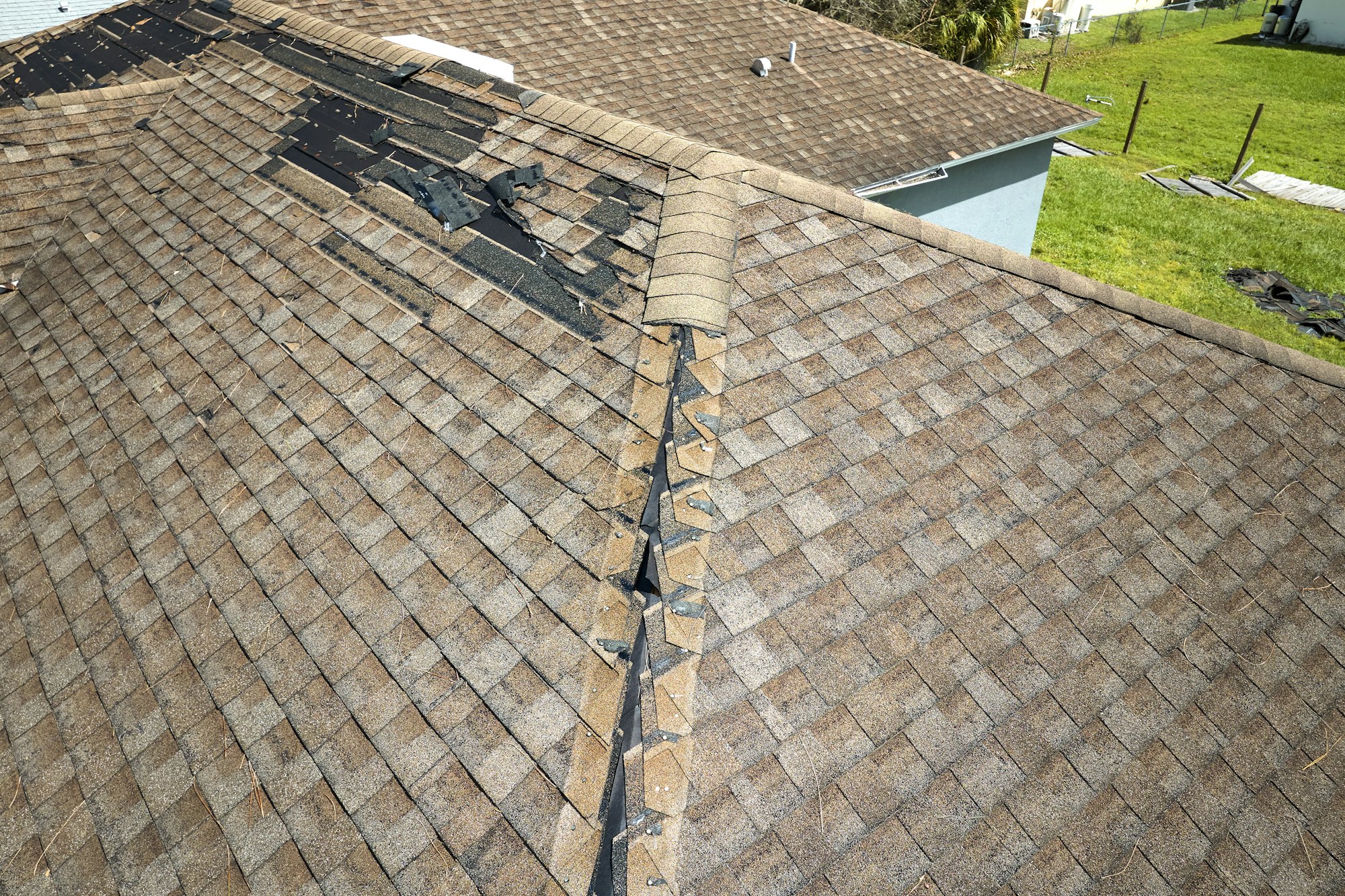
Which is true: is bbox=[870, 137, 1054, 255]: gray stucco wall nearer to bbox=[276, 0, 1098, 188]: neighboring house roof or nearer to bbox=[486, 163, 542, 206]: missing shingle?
bbox=[276, 0, 1098, 188]: neighboring house roof

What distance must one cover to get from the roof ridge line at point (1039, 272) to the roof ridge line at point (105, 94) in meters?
8.05

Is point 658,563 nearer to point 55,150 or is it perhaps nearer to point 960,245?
point 960,245

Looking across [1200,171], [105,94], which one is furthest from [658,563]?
[1200,171]

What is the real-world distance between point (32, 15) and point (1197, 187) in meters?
29.4

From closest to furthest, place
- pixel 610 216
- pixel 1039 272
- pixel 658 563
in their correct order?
pixel 658 563, pixel 610 216, pixel 1039 272

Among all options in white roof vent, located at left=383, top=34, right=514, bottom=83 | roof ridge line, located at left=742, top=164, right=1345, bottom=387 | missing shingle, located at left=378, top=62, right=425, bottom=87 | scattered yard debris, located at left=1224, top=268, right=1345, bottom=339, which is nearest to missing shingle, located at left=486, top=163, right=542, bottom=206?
roof ridge line, located at left=742, top=164, right=1345, bottom=387

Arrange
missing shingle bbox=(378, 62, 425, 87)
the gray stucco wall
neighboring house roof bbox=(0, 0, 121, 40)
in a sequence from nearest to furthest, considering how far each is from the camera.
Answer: missing shingle bbox=(378, 62, 425, 87)
the gray stucco wall
neighboring house roof bbox=(0, 0, 121, 40)

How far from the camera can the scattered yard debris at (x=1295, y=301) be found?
1527 centimetres

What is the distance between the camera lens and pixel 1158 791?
3.71 meters

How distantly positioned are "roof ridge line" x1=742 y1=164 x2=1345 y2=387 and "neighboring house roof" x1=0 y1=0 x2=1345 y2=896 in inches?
1.3

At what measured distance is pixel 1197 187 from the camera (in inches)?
845

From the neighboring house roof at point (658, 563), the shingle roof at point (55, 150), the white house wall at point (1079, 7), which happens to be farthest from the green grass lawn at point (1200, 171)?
the shingle roof at point (55, 150)

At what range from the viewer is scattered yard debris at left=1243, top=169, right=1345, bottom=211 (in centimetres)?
2052

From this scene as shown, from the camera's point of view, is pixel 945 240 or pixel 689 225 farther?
pixel 945 240
